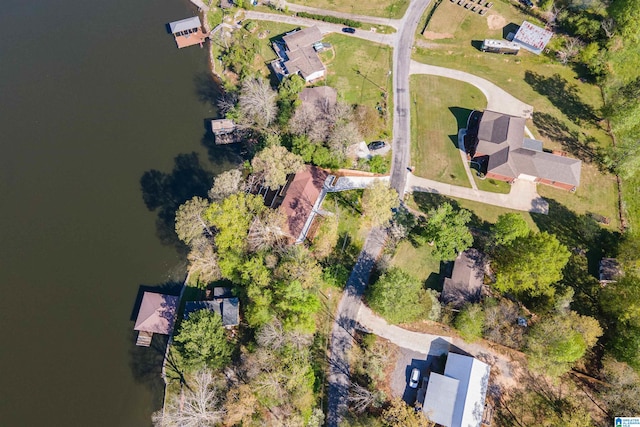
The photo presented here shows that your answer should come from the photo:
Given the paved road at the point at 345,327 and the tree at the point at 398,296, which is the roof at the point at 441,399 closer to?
the tree at the point at 398,296

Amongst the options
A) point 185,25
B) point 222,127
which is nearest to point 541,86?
point 222,127

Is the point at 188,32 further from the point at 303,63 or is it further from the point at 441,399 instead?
the point at 441,399

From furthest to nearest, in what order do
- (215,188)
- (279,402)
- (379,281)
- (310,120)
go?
(310,120) < (215,188) < (379,281) < (279,402)

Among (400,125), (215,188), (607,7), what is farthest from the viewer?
(607,7)

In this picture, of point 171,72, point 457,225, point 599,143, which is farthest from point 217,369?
point 599,143

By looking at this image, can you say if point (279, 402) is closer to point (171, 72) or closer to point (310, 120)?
point (310, 120)

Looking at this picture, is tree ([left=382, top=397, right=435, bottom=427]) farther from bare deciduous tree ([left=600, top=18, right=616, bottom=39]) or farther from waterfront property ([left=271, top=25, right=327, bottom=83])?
bare deciduous tree ([left=600, top=18, right=616, bottom=39])

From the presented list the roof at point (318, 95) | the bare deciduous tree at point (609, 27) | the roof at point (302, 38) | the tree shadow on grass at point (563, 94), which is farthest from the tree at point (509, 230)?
the roof at point (302, 38)
